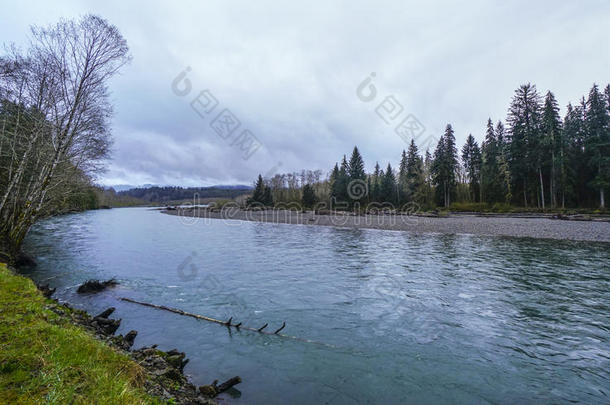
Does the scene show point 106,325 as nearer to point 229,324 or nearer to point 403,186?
point 229,324

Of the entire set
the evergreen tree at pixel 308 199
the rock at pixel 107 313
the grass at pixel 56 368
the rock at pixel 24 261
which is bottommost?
the rock at pixel 107 313

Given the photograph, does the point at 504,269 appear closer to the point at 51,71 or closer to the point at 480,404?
the point at 480,404

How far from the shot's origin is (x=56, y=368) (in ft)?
11.3

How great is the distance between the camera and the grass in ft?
9.78

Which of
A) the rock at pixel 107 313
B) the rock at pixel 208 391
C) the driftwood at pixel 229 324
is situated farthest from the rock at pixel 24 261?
the rock at pixel 208 391

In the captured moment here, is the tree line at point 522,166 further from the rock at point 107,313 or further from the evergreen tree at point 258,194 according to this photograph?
the rock at point 107,313

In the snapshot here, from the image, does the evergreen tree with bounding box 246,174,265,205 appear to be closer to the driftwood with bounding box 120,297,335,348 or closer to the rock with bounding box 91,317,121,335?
the driftwood with bounding box 120,297,335,348

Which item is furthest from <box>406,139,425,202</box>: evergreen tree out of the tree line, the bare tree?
the bare tree

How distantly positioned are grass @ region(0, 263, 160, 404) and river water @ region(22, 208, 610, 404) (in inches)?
81.9

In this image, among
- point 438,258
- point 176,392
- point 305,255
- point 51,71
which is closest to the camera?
point 176,392

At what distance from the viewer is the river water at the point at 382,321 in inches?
222

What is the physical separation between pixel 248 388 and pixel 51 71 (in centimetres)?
1759

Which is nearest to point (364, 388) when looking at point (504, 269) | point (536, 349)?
point (536, 349)

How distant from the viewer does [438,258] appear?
56.1 ft
